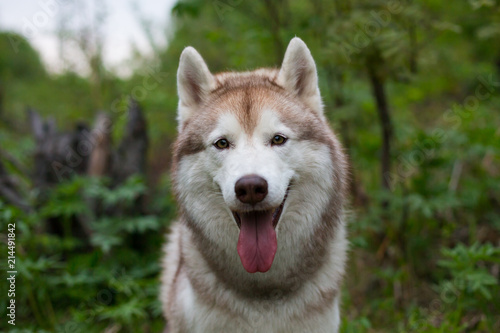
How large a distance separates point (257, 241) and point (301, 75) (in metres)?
1.25

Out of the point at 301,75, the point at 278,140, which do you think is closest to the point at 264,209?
the point at 278,140

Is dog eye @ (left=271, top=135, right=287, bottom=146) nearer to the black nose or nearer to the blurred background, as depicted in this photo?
the black nose

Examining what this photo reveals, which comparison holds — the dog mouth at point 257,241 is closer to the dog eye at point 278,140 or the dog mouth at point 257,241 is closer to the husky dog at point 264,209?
the husky dog at point 264,209

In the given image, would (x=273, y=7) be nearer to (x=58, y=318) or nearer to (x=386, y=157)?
(x=386, y=157)

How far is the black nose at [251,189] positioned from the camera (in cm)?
222

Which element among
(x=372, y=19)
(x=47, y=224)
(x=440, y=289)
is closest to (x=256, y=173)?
(x=372, y=19)

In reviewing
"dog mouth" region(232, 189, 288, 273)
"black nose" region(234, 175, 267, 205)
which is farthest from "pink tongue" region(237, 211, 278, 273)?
"black nose" region(234, 175, 267, 205)

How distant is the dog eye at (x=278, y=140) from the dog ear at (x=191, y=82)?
70 centimetres

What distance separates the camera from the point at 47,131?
18.2ft

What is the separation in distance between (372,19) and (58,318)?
4.53 meters

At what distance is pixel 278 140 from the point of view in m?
2.59

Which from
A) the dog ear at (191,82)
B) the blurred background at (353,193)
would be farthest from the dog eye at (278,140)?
the blurred background at (353,193)

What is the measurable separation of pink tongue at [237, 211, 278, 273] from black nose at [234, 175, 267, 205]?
0.85 ft

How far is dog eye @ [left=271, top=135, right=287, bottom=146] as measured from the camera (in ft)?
8.47
